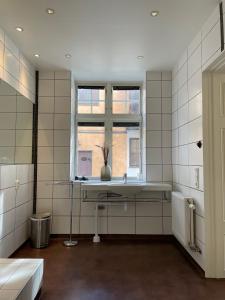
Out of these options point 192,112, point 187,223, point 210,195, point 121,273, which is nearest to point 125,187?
point 187,223

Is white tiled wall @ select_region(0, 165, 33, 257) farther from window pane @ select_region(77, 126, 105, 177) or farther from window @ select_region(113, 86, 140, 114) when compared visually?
window @ select_region(113, 86, 140, 114)

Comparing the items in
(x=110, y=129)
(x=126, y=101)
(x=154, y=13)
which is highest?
(x=154, y=13)

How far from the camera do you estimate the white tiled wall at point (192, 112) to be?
2.52 meters

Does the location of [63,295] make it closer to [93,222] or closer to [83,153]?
[93,222]

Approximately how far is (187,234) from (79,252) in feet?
4.75

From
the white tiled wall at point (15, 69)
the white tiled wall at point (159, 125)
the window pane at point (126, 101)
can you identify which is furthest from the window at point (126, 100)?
the white tiled wall at point (15, 69)

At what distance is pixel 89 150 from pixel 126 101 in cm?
Result: 109

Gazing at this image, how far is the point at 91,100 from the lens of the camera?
4.43 meters

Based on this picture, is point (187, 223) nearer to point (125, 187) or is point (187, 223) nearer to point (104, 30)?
point (125, 187)

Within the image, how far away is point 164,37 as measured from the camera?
2922mm

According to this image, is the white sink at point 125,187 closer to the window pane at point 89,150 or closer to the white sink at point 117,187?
the white sink at point 117,187

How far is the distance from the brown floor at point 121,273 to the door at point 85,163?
117cm

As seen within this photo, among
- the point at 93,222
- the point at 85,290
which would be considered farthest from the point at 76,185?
the point at 85,290

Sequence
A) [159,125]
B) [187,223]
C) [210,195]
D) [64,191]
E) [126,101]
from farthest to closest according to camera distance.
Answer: [126,101] → [159,125] → [64,191] → [187,223] → [210,195]
